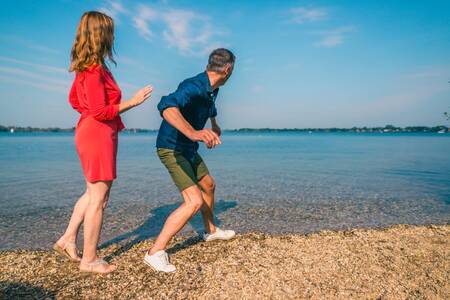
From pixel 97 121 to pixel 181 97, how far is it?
0.95m

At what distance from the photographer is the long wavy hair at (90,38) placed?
377cm

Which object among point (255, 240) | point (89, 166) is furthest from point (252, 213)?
point (89, 166)

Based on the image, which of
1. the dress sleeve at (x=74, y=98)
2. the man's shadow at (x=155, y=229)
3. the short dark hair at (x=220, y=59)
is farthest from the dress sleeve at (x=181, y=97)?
the man's shadow at (x=155, y=229)

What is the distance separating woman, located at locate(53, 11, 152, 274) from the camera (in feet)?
12.4

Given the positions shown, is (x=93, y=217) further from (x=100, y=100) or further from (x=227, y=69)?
(x=227, y=69)

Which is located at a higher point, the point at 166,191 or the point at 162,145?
the point at 162,145

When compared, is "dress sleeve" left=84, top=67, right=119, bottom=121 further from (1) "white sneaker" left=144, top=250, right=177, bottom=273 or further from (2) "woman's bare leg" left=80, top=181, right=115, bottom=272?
(1) "white sneaker" left=144, top=250, right=177, bottom=273

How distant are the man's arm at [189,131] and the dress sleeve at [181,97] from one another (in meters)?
0.08

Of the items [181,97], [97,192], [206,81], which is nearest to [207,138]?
[181,97]

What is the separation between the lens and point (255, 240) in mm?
5562

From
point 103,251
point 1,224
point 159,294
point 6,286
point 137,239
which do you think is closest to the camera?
point 159,294

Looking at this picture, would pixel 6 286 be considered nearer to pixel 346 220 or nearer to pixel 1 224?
pixel 1 224

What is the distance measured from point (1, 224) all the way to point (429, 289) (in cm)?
795

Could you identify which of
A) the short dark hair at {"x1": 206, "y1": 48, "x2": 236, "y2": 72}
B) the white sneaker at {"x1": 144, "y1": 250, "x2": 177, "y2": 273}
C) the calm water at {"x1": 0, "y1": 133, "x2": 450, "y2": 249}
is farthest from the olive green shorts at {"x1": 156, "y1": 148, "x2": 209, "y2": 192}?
the calm water at {"x1": 0, "y1": 133, "x2": 450, "y2": 249}
